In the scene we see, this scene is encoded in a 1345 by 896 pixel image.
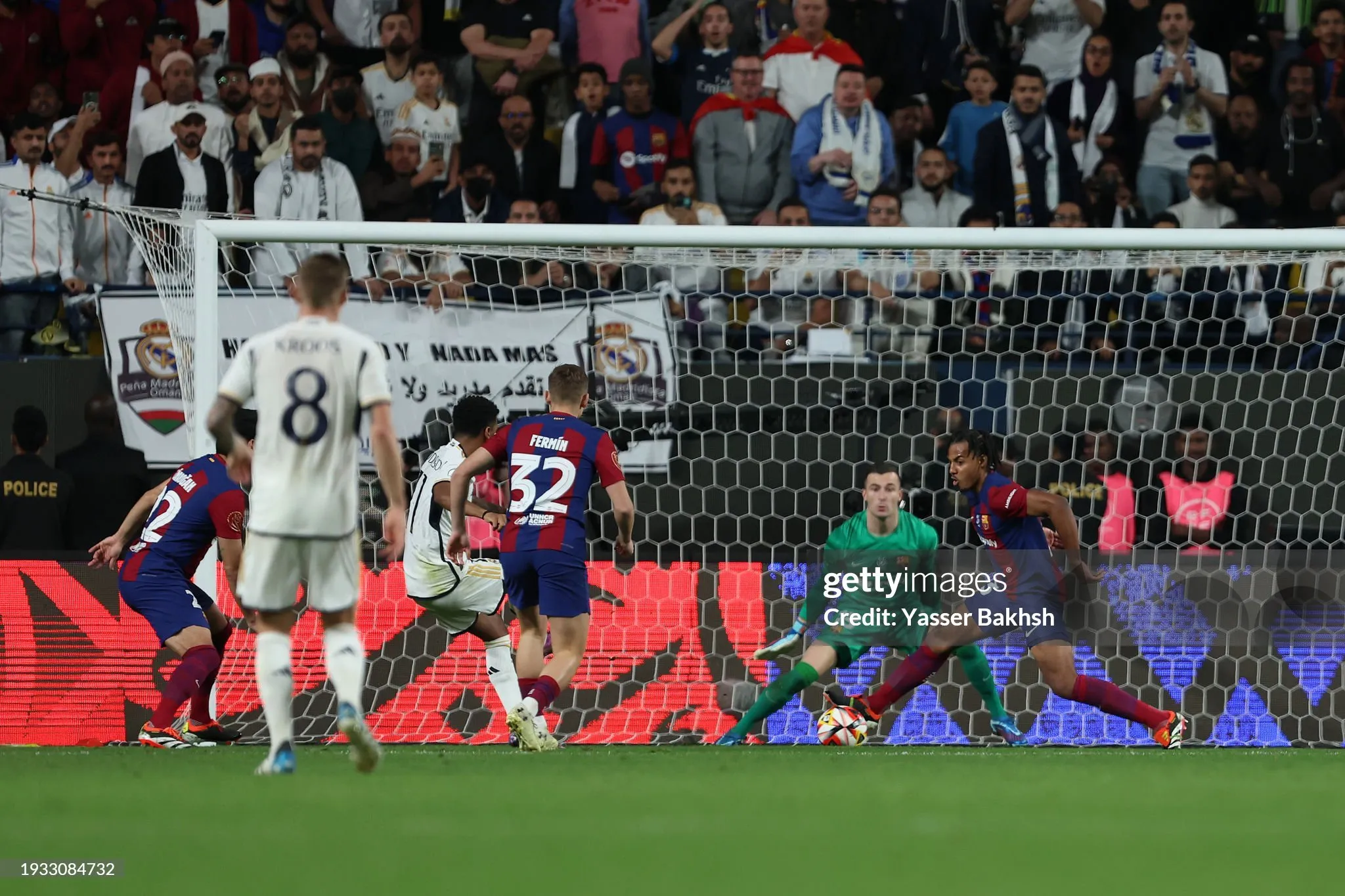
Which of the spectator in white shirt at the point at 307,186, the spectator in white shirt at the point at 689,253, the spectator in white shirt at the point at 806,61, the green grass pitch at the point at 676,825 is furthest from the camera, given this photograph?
the spectator in white shirt at the point at 806,61

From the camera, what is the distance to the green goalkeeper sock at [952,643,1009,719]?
8914 mm

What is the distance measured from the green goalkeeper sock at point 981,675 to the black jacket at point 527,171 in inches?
218

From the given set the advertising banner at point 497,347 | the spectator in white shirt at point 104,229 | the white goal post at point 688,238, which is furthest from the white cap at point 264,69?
the white goal post at point 688,238

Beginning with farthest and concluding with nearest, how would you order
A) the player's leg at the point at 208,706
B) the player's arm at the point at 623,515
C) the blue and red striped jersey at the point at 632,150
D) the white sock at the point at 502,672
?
the blue and red striped jersey at the point at 632,150 → the white sock at the point at 502,672 → the player's leg at the point at 208,706 → the player's arm at the point at 623,515

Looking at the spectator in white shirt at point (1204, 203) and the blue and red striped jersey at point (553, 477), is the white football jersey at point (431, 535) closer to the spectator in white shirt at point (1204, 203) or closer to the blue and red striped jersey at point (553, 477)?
the blue and red striped jersey at point (553, 477)

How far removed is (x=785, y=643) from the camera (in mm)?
8992

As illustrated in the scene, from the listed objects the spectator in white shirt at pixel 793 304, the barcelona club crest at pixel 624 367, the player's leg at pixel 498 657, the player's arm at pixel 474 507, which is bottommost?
the player's leg at pixel 498 657

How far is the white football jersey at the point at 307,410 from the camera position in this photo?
224 inches

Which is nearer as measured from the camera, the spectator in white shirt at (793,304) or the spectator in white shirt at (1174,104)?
the spectator in white shirt at (793,304)

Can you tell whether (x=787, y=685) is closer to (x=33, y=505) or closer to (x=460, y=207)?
(x=33, y=505)

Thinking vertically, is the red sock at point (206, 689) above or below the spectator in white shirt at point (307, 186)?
below

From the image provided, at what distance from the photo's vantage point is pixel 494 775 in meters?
6.45

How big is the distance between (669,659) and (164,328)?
14.1 feet

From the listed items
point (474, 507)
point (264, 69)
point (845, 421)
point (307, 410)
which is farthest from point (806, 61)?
point (307, 410)
